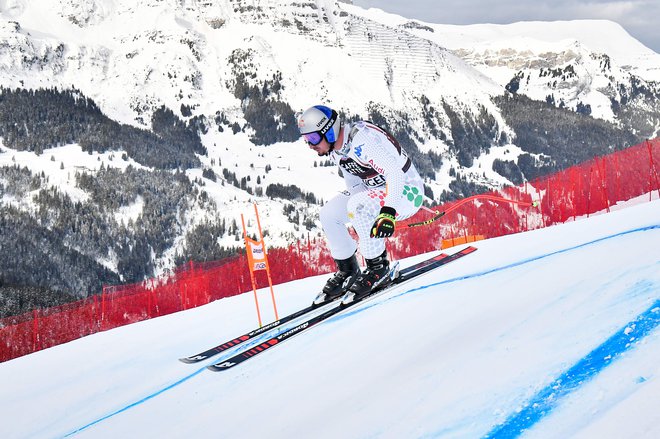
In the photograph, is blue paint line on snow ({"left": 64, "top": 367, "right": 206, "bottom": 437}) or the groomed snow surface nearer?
the groomed snow surface

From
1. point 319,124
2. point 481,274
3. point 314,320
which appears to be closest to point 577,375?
point 481,274

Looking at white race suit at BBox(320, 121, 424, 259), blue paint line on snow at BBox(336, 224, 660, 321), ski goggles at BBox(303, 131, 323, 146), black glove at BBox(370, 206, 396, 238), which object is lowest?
blue paint line on snow at BBox(336, 224, 660, 321)

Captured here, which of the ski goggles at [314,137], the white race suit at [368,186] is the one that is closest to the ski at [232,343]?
the white race suit at [368,186]

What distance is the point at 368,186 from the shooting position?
20.5 feet

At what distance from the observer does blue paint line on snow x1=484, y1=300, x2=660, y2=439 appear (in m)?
2.69

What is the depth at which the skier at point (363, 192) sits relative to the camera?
5.82m

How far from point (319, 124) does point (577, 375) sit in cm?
360

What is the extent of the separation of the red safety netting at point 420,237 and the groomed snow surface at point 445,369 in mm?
7773

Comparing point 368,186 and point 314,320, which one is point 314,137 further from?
point 314,320

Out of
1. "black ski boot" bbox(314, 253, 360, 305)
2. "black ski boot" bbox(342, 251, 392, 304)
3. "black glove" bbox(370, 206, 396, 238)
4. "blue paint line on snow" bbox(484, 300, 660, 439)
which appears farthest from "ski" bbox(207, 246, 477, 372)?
"blue paint line on snow" bbox(484, 300, 660, 439)

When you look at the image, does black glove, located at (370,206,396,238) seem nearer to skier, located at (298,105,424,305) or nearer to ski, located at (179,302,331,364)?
skier, located at (298,105,424,305)

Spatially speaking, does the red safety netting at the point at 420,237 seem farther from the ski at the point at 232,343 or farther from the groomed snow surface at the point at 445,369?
the groomed snow surface at the point at 445,369

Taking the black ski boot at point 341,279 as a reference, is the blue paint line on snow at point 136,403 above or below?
below

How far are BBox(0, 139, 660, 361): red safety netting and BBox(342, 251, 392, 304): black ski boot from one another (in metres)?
7.21
